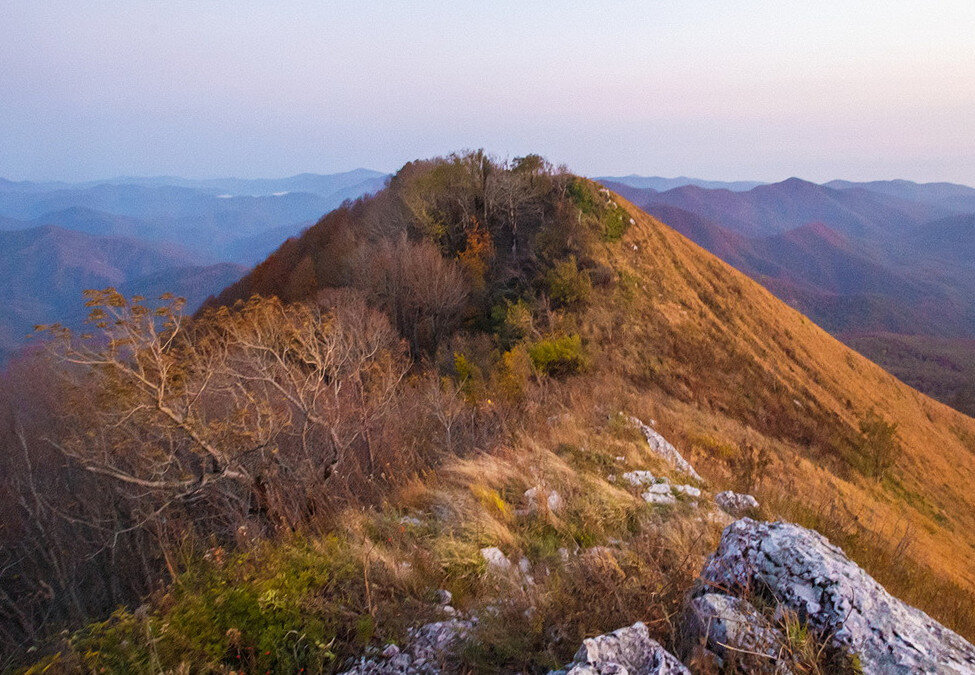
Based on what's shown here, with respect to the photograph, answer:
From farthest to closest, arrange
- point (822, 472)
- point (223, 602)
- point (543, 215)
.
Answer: point (543, 215) < point (822, 472) < point (223, 602)

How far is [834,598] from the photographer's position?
2.41m

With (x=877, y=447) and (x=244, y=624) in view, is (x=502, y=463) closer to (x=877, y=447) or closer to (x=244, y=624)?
(x=244, y=624)

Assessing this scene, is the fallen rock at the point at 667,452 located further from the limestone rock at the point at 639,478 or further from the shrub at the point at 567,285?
the shrub at the point at 567,285

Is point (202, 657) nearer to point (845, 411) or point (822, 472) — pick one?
point (822, 472)

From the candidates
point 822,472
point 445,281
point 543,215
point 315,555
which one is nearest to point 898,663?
point 315,555

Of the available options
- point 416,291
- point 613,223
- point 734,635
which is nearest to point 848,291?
point 613,223

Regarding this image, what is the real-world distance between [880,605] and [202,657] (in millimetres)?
3707

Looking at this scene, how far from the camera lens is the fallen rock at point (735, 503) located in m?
4.56

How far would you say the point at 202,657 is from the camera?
2650mm

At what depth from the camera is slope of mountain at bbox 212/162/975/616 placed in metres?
20.2

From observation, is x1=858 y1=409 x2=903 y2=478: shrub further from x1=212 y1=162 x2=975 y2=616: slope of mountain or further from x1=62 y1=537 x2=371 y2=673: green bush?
x1=62 y1=537 x2=371 y2=673: green bush

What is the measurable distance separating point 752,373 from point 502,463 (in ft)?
76.8

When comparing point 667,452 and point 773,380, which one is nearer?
point 667,452

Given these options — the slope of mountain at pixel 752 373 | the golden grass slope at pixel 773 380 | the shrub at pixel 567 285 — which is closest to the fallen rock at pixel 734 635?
the slope of mountain at pixel 752 373
